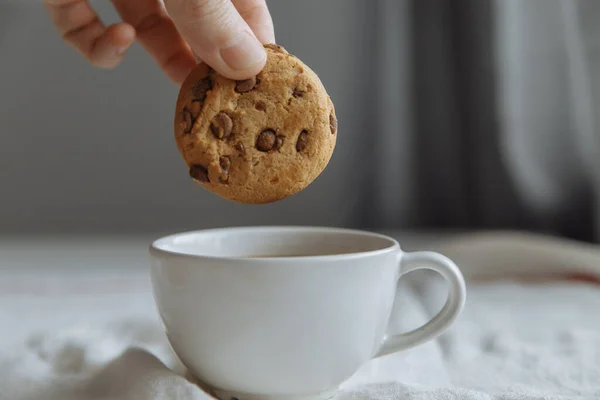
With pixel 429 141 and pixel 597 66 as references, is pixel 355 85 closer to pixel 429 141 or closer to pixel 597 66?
pixel 429 141

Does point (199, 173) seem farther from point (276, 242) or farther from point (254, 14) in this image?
point (254, 14)

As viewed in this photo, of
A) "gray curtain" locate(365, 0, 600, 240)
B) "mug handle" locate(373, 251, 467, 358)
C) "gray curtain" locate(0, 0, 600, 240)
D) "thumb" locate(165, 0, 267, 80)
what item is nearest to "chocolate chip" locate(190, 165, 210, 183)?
Result: "thumb" locate(165, 0, 267, 80)

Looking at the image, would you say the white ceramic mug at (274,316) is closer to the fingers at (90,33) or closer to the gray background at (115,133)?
the fingers at (90,33)

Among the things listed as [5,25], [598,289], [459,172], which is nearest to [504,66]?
[459,172]

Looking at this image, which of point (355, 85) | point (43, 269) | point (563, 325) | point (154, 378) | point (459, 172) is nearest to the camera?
point (154, 378)

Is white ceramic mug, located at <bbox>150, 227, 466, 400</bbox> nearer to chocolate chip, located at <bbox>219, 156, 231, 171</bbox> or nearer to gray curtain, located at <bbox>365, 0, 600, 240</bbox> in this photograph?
chocolate chip, located at <bbox>219, 156, 231, 171</bbox>

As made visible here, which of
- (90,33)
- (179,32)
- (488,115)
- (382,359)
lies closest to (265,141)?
(179,32)
